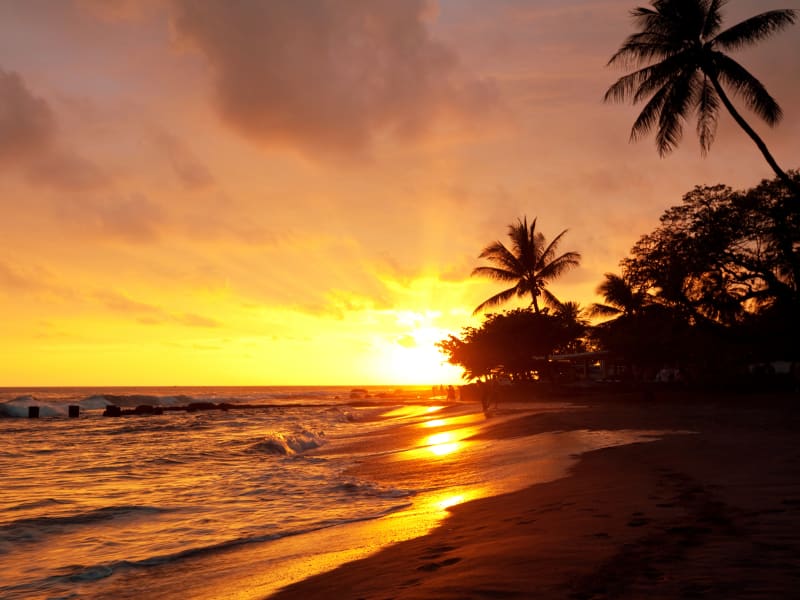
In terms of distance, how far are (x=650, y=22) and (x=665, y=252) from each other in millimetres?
10548

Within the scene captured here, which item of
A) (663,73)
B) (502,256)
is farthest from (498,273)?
(663,73)

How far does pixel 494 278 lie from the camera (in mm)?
49250

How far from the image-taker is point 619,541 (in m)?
5.77

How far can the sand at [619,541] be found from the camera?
4.55 metres

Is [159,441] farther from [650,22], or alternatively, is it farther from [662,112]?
[650,22]

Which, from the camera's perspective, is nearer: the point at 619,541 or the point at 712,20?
the point at 619,541

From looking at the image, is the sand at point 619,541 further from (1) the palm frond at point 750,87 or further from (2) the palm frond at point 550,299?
(2) the palm frond at point 550,299

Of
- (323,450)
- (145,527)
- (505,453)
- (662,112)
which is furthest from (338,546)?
(662,112)

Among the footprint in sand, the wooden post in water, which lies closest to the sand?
the footprint in sand

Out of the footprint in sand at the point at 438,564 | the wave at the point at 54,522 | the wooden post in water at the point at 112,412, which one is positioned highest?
the wooden post in water at the point at 112,412

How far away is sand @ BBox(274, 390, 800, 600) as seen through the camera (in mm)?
4551

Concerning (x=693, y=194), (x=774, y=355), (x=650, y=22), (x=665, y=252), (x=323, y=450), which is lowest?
(x=323, y=450)

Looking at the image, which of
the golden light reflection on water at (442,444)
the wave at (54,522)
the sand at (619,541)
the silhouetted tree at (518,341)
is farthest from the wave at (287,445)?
the silhouetted tree at (518,341)

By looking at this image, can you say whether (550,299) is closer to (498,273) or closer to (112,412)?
(498,273)
